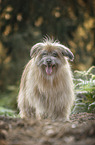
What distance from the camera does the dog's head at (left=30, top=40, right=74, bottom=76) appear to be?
421 centimetres

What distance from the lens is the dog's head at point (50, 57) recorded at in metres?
4.21

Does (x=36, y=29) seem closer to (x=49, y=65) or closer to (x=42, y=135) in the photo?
(x=49, y=65)

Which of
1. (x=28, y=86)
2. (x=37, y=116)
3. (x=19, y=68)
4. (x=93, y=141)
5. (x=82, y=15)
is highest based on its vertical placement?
(x=82, y=15)

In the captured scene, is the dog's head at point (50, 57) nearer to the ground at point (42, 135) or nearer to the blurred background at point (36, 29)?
the ground at point (42, 135)

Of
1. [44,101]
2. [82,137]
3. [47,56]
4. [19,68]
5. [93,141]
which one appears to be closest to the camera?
[93,141]

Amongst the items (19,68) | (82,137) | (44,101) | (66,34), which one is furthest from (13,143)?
(66,34)

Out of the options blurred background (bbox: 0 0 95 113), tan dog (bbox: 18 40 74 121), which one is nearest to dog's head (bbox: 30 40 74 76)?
tan dog (bbox: 18 40 74 121)

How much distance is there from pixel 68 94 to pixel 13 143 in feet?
7.69

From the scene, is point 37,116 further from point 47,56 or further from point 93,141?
point 93,141

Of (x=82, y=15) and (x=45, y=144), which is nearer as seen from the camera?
(x=45, y=144)

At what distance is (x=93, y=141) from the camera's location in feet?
7.38

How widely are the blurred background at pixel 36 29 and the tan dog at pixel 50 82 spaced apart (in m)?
4.45

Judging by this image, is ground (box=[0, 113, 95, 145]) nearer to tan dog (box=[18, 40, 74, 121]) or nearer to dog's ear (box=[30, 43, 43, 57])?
tan dog (box=[18, 40, 74, 121])

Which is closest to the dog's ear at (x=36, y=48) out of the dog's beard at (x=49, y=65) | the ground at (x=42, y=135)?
the dog's beard at (x=49, y=65)
